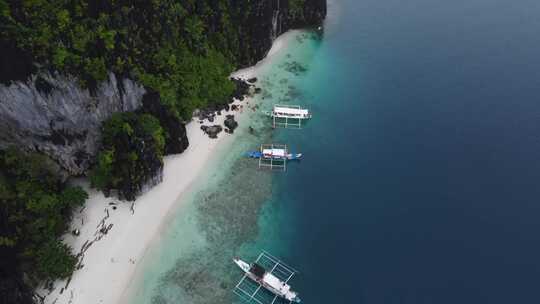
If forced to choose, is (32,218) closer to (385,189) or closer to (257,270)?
(257,270)

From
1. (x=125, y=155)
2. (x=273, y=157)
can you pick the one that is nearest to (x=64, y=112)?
(x=125, y=155)

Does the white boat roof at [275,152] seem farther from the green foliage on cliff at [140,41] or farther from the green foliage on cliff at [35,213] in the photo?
the green foliage on cliff at [35,213]

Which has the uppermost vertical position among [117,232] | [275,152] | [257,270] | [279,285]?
[275,152]

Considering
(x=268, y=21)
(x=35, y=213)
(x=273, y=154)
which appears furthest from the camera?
(x=268, y=21)

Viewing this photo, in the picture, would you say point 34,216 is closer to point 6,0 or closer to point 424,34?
point 6,0

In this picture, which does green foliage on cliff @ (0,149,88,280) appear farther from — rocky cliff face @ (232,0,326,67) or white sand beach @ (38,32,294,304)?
rocky cliff face @ (232,0,326,67)

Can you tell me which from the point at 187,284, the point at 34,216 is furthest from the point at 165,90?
the point at 187,284

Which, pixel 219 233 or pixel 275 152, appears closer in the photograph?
pixel 219 233
